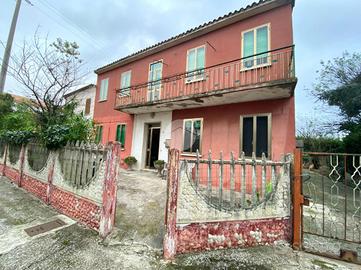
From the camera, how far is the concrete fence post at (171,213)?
317 centimetres

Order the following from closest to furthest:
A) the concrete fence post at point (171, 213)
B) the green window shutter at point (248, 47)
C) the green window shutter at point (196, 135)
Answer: the concrete fence post at point (171, 213) < the green window shutter at point (248, 47) < the green window shutter at point (196, 135)

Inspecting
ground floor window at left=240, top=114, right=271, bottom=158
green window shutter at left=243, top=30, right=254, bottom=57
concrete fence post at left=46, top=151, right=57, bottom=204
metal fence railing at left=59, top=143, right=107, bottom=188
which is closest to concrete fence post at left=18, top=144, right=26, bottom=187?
concrete fence post at left=46, top=151, right=57, bottom=204

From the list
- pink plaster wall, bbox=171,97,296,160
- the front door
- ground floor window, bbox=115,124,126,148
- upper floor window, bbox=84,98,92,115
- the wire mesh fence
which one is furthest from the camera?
upper floor window, bbox=84,98,92,115

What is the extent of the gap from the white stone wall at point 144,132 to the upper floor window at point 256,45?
4.54 meters

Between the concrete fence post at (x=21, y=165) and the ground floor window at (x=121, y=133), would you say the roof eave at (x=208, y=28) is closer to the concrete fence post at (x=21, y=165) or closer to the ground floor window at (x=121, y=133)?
the ground floor window at (x=121, y=133)

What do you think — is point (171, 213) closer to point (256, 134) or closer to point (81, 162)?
point (81, 162)

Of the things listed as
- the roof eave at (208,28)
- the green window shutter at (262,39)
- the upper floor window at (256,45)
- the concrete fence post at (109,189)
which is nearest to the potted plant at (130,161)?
the roof eave at (208,28)

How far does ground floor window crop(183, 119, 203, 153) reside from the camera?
8898 mm

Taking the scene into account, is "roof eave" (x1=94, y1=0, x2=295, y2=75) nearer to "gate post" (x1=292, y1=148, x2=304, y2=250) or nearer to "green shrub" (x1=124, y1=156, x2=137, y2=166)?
"green shrub" (x1=124, y1=156, x2=137, y2=166)

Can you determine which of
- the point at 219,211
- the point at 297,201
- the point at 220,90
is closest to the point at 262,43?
the point at 220,90

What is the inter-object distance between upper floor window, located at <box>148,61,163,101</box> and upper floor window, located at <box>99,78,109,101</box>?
4244 millimetres

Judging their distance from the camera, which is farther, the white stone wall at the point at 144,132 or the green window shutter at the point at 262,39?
the white stone wall at the point at 144,132

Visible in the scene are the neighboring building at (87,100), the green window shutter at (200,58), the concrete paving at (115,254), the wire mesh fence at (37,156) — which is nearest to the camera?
the concrete paving at (115,254)

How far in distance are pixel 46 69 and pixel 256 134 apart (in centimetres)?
884
